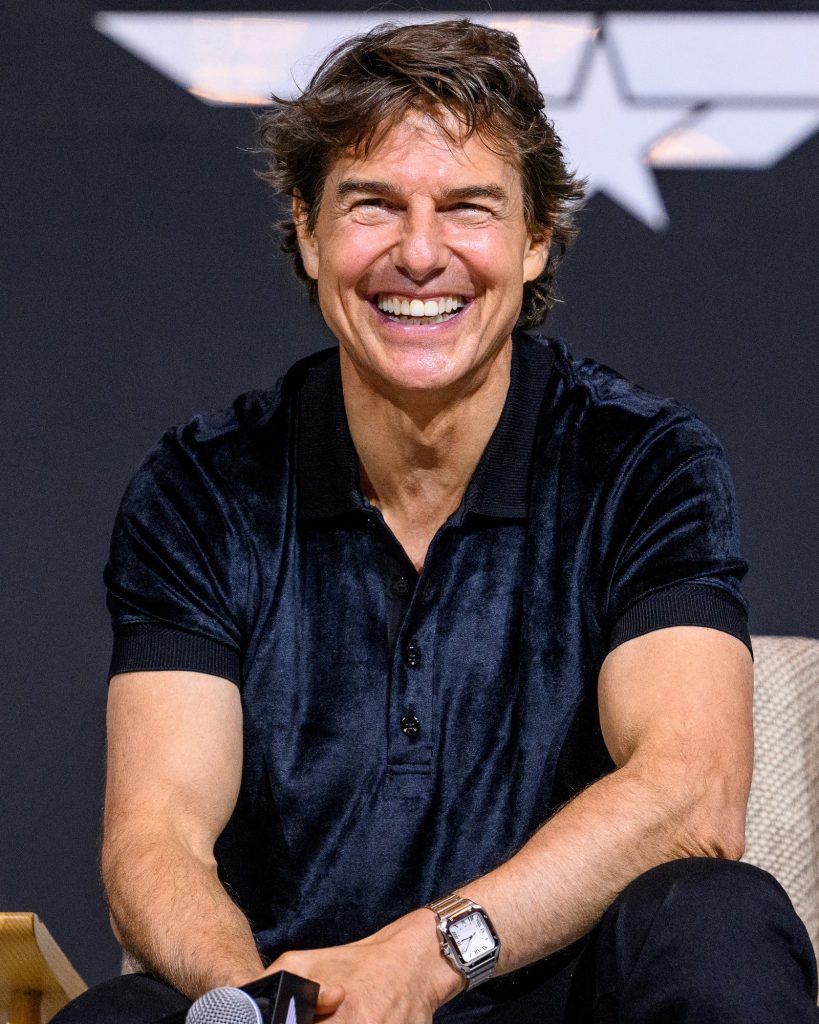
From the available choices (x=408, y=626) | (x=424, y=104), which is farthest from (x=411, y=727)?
(x=424, y=104)

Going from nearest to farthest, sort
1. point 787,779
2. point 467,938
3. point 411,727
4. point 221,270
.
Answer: point 467,938 < point 411,727 < point 787,779 < point 221,270

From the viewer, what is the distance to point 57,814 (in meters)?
2.64

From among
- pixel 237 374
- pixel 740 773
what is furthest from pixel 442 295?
pixel 237 374

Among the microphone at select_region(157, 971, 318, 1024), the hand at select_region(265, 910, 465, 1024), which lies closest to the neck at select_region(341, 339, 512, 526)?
the hand at select_region(265, 910, 465, 1024)

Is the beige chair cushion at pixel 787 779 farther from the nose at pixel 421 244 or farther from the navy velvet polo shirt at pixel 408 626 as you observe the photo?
the nose at pixel 421 244

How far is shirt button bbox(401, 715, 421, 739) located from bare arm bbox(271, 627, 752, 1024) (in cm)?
22

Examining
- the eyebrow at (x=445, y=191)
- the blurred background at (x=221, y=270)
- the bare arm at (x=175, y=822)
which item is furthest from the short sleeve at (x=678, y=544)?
the blurred background at (x=221, y=270)

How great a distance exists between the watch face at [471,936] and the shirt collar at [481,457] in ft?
1.75

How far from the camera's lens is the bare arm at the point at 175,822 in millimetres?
1375

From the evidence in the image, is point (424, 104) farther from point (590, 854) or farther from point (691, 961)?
point (691, 961)

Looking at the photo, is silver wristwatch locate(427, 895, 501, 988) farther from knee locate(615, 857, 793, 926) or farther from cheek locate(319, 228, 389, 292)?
cheek locate(319, 228, 389, 292)

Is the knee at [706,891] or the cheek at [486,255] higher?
the cheek at [486,255]

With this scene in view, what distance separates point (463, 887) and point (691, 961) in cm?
26

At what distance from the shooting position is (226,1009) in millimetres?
1075
